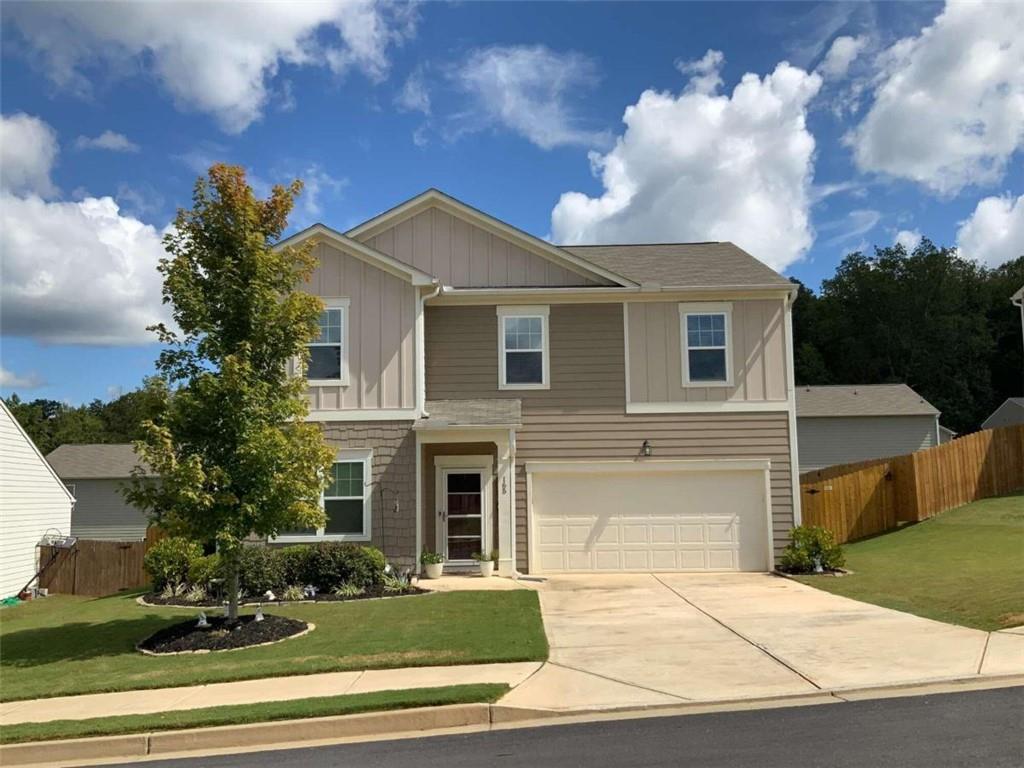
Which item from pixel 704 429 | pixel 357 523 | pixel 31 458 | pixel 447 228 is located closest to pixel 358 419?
pixel 357 523

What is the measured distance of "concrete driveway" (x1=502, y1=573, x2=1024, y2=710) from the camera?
734 centimetres

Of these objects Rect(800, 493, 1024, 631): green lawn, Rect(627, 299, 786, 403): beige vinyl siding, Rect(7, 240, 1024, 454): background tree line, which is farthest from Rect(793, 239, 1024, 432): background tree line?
Rect(627, 299, 786, 403): beige vinyl siding

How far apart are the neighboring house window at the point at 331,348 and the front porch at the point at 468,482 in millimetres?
2076

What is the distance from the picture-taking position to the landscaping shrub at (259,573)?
46.3 ft

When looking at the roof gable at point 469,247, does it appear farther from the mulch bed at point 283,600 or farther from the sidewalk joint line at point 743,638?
the sidewalk joint line at point 743,638

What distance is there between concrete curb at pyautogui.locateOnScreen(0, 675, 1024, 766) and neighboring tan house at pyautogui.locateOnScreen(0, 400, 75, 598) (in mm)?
15418

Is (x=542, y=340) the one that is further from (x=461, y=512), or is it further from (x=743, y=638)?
(x=743, y=638)

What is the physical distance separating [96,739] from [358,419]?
31.8 ft

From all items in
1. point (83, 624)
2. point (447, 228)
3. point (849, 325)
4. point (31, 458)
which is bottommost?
point (83, 624)

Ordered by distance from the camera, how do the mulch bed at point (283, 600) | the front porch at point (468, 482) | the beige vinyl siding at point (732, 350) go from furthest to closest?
the beige vinyl siding at point (732, 350)
the front porch at point (468, 482)
the mulch bed at point (283, 600)

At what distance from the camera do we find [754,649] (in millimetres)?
8984

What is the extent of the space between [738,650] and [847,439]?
95.8 feet

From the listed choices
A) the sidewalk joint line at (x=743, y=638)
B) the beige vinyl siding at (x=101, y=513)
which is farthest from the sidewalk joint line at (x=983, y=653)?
the beige vinyl siding at (x=101, y=513)

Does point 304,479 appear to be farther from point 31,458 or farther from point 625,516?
point 31,458
